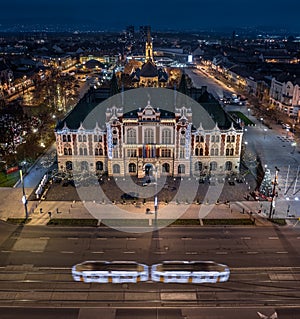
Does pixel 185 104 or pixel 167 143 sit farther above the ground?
pixel 185 104

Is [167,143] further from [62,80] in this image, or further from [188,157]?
[62,80]

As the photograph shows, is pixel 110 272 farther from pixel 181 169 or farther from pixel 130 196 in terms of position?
pixel 181 169

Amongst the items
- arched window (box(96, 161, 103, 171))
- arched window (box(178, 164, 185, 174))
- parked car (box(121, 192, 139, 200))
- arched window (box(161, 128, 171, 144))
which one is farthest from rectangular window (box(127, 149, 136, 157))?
arched window (box(178, 164, 185, 174))

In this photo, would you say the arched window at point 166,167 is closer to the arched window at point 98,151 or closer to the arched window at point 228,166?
the arched window at point 228,166

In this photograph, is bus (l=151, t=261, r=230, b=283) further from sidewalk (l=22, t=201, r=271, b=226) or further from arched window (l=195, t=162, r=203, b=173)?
arched window (l=195, t=162, r=203, b=173)

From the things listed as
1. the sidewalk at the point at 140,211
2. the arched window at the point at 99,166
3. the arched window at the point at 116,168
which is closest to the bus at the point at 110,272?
the sidewalk at the point at 140,211

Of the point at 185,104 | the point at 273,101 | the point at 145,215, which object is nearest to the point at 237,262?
the point at 145,215

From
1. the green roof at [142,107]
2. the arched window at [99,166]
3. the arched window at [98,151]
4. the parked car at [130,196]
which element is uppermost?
the green roof at [142,107]

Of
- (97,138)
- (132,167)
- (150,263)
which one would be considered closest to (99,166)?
(97,138)
